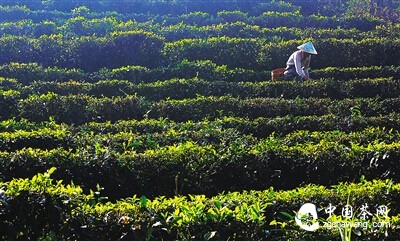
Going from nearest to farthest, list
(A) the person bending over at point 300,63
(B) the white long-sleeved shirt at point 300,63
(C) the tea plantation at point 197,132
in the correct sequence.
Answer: (C) the tea plantation at point 197,132 → (A) the person bending over at point 300,63 → (B) the white long-sleeved shirt at point 300,63

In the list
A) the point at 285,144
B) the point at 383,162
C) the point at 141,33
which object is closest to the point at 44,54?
the point at 141,33

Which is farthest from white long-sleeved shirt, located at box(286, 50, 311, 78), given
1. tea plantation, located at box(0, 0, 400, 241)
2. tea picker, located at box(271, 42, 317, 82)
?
tea plantation, located at box(0, 0, 400, 241)

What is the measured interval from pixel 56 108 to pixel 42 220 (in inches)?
280

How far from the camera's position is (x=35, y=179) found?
580cm

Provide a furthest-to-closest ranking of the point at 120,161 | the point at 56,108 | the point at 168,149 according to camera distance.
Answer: the point at 56,108
the point at 168,149
the point at 120,161

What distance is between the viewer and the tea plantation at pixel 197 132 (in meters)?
5.59

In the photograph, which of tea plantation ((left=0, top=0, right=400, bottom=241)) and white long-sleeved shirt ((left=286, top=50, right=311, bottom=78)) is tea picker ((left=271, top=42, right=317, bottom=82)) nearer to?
white long-sleeved shirt ((left=286, top=50, right=311, bottom=78))

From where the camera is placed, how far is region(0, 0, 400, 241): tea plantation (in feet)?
18.4

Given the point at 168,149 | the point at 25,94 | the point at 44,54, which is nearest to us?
the point at 168,149

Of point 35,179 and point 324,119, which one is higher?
point 35,179

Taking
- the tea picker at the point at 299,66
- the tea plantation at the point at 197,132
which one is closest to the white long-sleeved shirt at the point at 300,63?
the tea picker at the point at 299,66

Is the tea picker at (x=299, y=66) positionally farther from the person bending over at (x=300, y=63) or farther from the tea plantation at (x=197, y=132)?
the tea plantation at (x=197, y=132)

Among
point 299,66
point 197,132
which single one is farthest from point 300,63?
point 197,132

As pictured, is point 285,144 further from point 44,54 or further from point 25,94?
point 44,54
